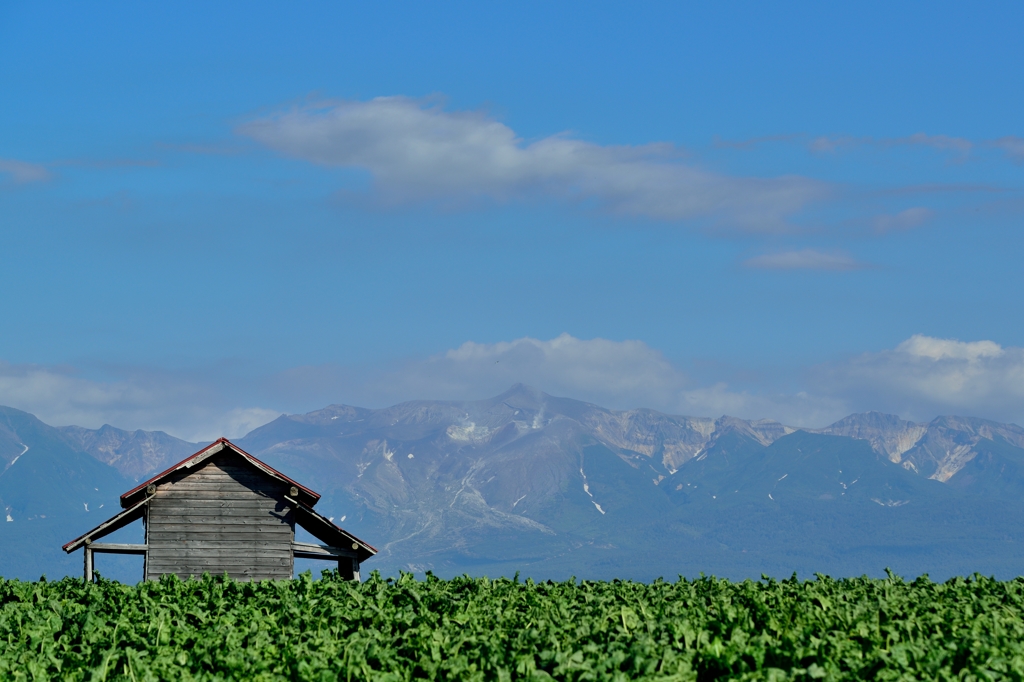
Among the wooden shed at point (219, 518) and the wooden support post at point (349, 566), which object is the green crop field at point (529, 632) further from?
the wooden support post at point (349, 566)

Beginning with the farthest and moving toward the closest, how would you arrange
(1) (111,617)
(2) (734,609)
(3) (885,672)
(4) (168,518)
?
(4) (168,518) < (1) (111,617) < (2) (734,609) < (3) (885,672)

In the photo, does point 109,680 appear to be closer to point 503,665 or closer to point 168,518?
point 503,665

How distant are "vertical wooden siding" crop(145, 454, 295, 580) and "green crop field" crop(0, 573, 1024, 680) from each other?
46.3 feet

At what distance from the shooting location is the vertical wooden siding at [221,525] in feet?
114

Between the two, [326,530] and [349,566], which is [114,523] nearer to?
[326,530]

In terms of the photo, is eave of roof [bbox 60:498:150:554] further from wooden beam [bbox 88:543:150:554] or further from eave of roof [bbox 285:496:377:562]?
eave of roof [bbox 285:496:377:562]

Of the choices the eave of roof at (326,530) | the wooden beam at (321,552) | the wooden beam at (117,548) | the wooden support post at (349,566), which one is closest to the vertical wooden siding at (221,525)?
the wooden beam at (117,548)

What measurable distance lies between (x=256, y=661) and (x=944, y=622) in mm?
7764

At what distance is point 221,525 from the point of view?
3494 cm

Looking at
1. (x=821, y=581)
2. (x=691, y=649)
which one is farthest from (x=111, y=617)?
(x=821, y=581)

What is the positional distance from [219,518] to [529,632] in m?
21.9

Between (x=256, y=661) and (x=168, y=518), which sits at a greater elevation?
(x=168, y=518)

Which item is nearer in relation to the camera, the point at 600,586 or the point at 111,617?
the point at 111,617

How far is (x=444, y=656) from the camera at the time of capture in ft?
47.1
